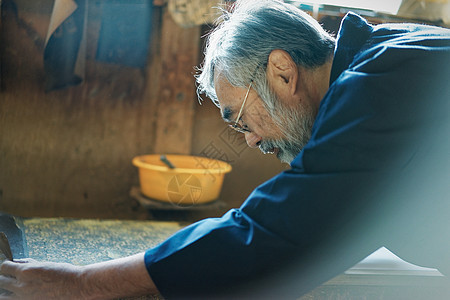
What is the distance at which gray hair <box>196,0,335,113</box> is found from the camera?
119cm

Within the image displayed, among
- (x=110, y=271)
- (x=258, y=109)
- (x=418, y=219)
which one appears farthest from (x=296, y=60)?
(x=110, y=271)

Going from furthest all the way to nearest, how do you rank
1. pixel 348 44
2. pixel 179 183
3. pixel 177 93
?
pixel 177 93 → pixel 179 183 → pixel 348 44

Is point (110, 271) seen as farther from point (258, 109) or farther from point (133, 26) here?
point (133, 26)

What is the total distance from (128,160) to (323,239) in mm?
1998

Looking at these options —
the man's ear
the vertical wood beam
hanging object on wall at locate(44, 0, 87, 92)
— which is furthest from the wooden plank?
the man's ear

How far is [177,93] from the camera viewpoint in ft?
8.85

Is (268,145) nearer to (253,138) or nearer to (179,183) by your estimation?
(253,138)

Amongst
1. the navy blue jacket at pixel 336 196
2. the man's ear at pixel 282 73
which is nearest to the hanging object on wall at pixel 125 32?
the man's ear at pixel 282 73

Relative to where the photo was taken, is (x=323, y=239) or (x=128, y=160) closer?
(x=323, y=239)

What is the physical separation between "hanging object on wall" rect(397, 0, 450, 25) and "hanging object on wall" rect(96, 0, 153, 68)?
5.39 feet

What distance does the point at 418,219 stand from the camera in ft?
3.34

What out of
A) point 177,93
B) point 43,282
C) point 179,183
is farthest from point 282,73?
point 177,93

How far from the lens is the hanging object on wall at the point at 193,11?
8.45 feet

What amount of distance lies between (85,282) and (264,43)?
764 mm
